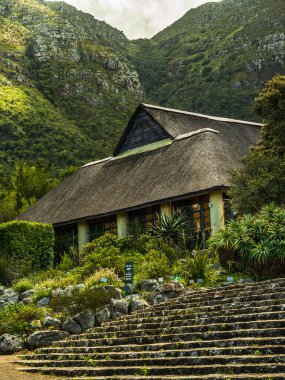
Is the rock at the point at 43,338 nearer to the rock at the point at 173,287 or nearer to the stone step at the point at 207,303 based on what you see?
the stone step at the point at 207,303

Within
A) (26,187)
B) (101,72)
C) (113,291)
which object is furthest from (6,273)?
(101,72)

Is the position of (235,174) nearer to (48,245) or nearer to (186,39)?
(48,245)

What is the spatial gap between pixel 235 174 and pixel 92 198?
39.4 feet

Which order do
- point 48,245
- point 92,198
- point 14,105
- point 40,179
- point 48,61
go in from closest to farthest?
1. point 48,245
2. point 92,198
3. point 40,179
4. point 14,105
5. point 48,61

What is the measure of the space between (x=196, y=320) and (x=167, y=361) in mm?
1780

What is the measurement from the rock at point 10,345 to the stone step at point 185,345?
1.45 m

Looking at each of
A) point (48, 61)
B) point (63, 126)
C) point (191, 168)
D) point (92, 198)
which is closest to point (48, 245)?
point (92, 198)

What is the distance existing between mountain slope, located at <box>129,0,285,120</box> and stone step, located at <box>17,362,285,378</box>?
77.8 m

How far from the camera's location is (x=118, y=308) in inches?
641

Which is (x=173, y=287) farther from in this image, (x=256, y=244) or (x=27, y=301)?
(x=27, y=301)

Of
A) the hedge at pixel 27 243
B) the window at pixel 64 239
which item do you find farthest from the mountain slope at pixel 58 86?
the hedge at pixel 27 243

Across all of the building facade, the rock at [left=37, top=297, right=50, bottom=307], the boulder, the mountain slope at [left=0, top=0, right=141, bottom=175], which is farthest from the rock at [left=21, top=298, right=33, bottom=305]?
the mountain slope at [left=0, top=0, right=141, bottom=175]

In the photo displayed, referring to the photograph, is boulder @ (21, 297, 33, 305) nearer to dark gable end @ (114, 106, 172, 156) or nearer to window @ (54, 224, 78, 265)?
window @ (54, 224, 78, 265)

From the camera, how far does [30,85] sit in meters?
88.0
